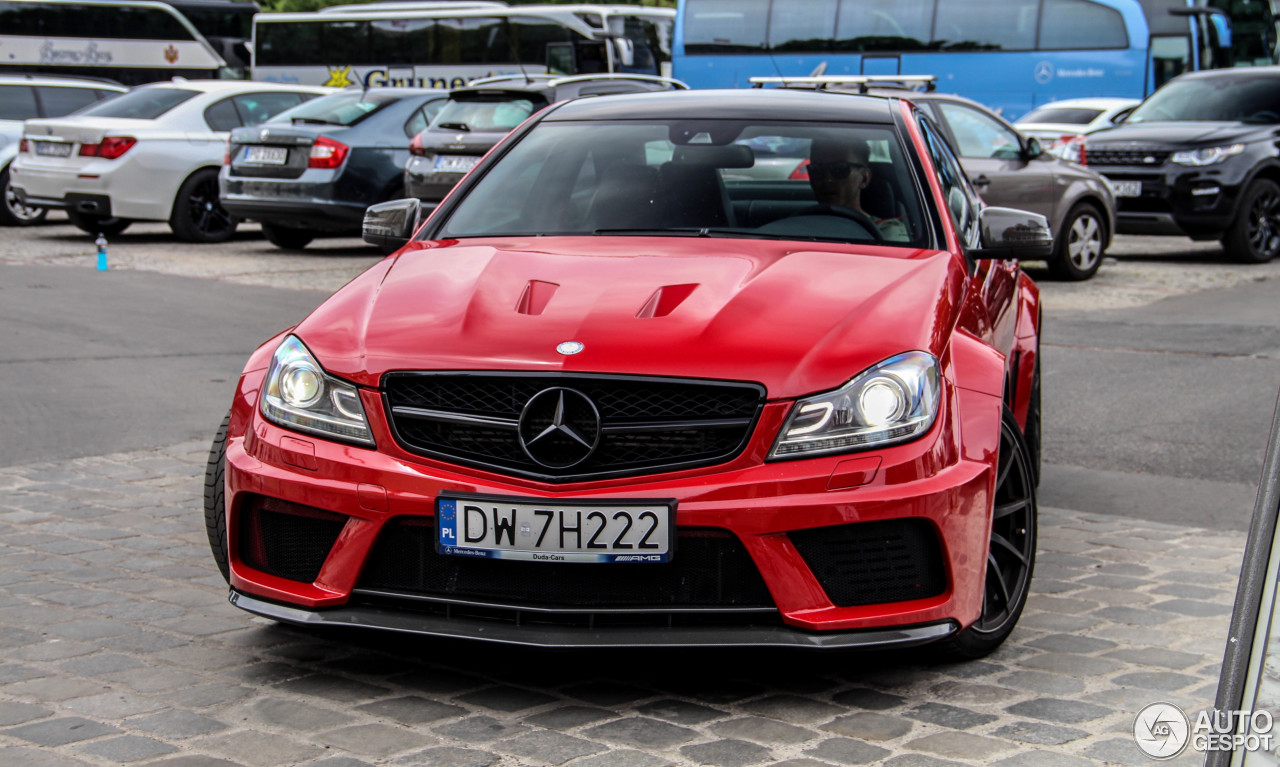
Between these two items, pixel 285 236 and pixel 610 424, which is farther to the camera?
pixel 285 236

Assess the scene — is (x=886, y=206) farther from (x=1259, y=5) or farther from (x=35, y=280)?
(x=1259, y=5)

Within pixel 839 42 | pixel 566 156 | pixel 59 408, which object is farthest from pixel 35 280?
pixel 839 42

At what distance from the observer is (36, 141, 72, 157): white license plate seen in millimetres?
16359

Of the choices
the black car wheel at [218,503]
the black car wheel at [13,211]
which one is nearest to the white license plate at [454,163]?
the black car wheel at [13,211]

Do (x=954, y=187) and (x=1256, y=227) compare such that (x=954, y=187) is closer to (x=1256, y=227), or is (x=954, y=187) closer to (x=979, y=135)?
(x=979, y=135)

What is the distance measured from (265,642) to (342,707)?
61 cm

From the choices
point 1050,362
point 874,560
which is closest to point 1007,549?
point 874,560

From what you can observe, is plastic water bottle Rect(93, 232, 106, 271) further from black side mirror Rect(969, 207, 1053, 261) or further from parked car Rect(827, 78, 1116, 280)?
black side mirror Rect(969, 207, 1053, 261)

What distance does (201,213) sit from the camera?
56.1 feet

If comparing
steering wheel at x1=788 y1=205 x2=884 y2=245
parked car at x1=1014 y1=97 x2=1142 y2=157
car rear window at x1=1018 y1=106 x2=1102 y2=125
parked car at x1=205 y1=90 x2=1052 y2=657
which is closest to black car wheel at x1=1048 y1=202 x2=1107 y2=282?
parked car at x1=1014 y1=97 x2=1142 y2=157

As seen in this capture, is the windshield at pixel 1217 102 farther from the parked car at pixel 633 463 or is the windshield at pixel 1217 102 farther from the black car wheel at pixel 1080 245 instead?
the parked car at pixel 633 463

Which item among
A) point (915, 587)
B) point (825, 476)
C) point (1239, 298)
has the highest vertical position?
point (825, 476)

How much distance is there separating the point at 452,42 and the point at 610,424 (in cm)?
2994

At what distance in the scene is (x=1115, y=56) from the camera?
82.1ft
